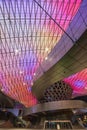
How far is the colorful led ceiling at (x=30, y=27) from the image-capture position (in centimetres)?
2786

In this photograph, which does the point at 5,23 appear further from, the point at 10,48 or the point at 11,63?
the point at 11,63

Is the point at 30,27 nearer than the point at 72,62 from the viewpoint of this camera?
No

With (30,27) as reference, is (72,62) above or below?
below

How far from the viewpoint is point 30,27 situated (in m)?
33.8

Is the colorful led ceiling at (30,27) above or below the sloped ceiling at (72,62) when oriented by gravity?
above

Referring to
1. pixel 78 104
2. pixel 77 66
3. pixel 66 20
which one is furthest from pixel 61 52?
pixel 78 104

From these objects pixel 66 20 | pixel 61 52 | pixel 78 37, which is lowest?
pixel 78 37

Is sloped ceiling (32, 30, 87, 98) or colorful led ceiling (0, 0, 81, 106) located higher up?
colorful led ceiling (0, 0, 81, 106)

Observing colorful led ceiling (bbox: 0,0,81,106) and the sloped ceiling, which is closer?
the sloped ceiling

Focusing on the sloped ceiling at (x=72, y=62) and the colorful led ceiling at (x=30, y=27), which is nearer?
the sloped ceiling at (x=72, y=62)

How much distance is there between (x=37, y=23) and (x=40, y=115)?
21.2m

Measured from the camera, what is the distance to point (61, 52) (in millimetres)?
21719

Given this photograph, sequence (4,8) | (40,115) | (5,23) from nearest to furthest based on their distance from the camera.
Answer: (4,8) < (5,23) < (40,115)

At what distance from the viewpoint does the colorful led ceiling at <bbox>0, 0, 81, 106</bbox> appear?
27859mm
